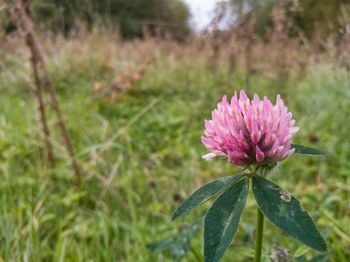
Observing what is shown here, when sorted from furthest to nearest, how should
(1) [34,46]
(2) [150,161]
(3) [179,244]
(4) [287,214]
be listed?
(2) [150,161], (1) [34,46], (3) [179,244], (4) [287,214]

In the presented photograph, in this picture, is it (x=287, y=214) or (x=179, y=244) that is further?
(x=179, y=244)

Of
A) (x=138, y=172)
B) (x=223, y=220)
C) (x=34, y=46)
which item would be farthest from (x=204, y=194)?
(x=138, y=172)

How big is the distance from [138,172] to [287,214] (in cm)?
Result: 158

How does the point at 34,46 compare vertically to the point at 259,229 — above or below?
above

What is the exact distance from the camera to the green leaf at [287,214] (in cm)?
54

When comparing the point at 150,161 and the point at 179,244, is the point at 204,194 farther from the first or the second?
the point at 150,161

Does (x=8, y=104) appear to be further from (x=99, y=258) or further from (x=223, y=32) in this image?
(x=99, y=258)

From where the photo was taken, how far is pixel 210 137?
2.27 ft

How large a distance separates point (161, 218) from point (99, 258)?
1.37ft

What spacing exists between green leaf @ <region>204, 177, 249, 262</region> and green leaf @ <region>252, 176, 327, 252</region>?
0.03 metres

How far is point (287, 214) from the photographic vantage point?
0.57m

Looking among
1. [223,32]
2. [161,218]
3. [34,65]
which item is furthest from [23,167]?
[223,32]

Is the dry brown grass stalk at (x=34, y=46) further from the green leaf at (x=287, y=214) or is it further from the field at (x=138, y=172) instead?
the green leaf at (x=287, y=214)

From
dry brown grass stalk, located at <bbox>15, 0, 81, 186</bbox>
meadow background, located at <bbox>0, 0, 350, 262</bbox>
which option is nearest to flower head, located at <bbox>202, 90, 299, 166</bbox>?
meadow background, located at <bbox>0, 0, 350, 262</bbox>
